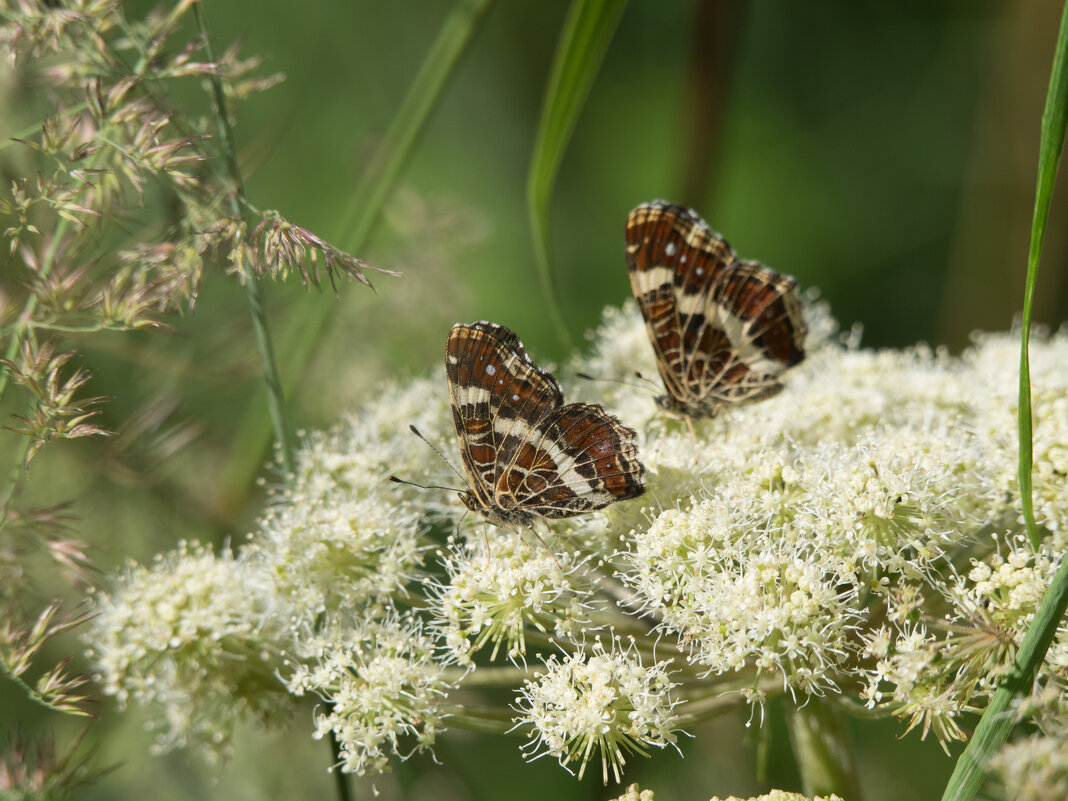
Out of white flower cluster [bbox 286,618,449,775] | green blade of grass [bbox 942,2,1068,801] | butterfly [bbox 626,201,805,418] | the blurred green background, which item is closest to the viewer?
green blade of grass [bbox 942,2,1068,801]

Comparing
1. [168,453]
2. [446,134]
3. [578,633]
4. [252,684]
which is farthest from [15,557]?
[446,134]

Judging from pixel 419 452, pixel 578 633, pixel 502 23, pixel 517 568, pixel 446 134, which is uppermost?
pixel 502 23

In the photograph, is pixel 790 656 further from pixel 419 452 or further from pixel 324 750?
pixel 324 750

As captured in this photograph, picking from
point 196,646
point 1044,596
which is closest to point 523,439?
point 196,646

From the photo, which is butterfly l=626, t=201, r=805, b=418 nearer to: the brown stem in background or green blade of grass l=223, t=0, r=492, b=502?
green blade of grass l=223, t=0, r=492, b=502

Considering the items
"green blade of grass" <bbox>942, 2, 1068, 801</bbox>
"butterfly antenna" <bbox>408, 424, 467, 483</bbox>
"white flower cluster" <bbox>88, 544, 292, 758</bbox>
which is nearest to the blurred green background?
"butterfly antenna" <bbox>408, 424, 467, 483</bbox>

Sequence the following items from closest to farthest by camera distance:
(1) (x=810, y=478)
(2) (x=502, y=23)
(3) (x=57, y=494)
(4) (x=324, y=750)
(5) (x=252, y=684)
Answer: (1) (x=810, y=478) → (5) (x=252, y=684) → (3) (x=57, y=494) → (4) (x=324, y=750) → (2) (x=502, y=23)
